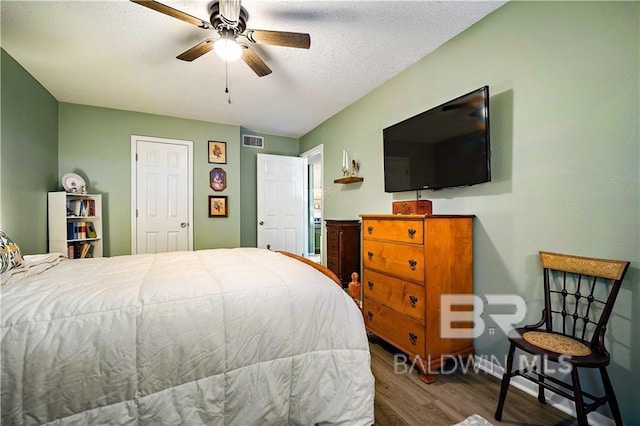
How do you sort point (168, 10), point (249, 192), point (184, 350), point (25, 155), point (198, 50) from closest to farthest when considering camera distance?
point (184, 350)
point (168, 10)
point (198, 50)
point (25, 155)
point (249, 192)

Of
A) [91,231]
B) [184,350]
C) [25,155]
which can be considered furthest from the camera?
[91,231]

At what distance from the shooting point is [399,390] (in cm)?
175

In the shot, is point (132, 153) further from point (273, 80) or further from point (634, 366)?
point (634, 366)

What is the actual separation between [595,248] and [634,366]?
575 millimetres

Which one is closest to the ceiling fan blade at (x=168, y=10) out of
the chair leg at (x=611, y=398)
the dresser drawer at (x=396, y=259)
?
the dresser drawer at (x=396, y=259)

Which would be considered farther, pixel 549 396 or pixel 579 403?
pixel 549 396

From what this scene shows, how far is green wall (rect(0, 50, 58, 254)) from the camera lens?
2.39m

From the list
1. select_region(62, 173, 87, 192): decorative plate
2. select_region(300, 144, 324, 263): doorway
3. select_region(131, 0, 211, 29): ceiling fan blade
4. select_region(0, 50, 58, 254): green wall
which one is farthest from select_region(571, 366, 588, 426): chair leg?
select_region(62, 173, 87, 192): decorative plate

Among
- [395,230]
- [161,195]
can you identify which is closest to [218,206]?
[161,195]

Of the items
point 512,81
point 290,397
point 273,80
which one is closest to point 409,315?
point 290,397

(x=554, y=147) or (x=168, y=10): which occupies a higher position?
(x=168, y=10)

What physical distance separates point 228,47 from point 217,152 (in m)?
2.63

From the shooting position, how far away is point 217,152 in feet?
14.2

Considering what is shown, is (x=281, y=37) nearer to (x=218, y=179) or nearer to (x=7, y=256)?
(x=7, y=256)
